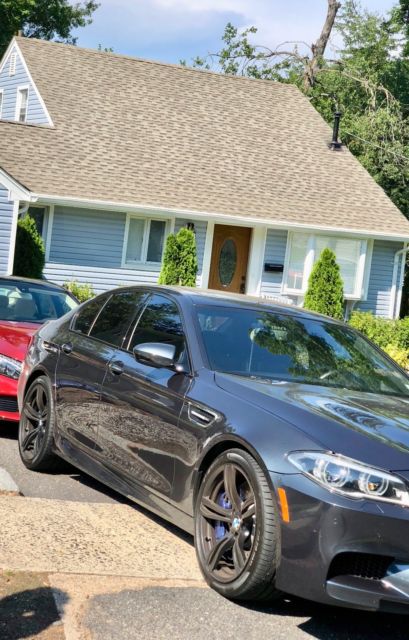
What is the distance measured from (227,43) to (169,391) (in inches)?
1319

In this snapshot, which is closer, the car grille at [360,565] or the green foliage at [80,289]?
the car grille at [360,565]

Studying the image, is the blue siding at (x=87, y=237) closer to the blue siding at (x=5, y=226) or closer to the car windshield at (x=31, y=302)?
the blue siding at (x=5, y=226)

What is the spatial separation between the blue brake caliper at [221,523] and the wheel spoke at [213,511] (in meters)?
0.02

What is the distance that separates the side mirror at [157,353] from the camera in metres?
5.46

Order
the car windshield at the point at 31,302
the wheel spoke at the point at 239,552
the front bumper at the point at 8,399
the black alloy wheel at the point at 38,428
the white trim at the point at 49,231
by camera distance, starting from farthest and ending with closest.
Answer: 1. the white trim at the point at 49,231
2. the car windshield at the point at 31,302
3. the front bumper at the point at 8,399
4. the black alloy wheel at the point at 38,428
5. the wheel spoke at the point at 239,552

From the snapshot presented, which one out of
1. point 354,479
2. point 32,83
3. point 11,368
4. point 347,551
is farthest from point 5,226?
point 347,551

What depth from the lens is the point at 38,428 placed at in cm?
710

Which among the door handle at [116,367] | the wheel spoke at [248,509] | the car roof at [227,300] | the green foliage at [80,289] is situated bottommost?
the wheel spoke at [248,509]

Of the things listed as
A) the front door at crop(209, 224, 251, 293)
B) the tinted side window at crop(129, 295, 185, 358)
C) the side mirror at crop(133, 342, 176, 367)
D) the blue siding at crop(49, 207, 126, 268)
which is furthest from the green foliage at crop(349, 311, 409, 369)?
the side mirror at crop(133, 342, 176, 367)

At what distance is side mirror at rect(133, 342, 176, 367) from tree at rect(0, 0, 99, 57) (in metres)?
34.2

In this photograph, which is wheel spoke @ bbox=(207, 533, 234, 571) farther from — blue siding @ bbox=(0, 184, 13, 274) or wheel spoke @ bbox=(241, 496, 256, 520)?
blue siding @ bbox=(0, 184, 13, 274)

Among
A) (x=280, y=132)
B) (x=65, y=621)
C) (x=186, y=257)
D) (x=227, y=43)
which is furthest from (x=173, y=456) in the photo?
(x=227, y=43)

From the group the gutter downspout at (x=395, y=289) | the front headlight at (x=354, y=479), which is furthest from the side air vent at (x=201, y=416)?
the gutter downspout at (x=395, y=289)

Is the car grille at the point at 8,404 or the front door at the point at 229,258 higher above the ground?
the front door at the point at 229,258
